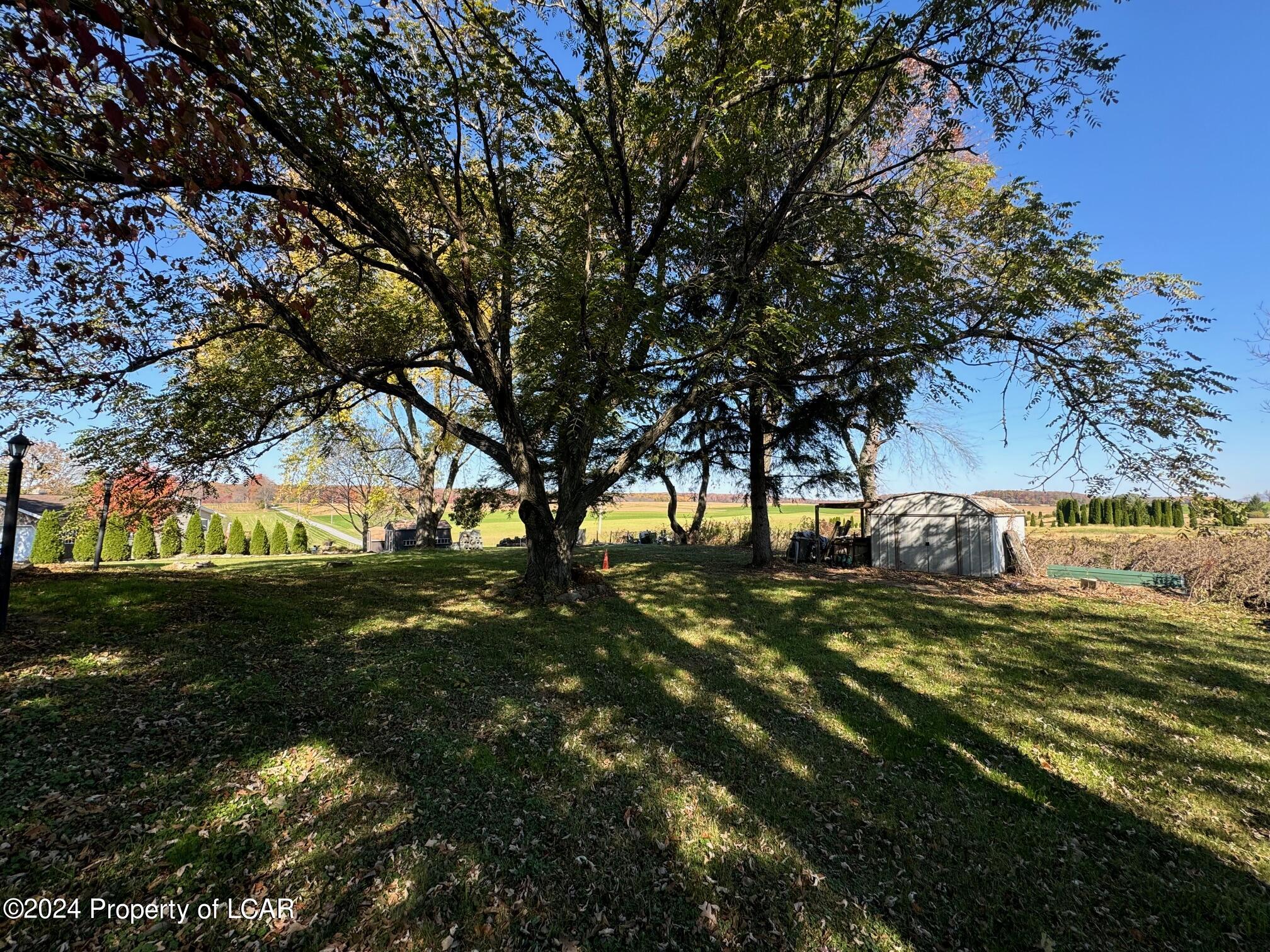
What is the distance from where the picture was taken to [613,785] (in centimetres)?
378

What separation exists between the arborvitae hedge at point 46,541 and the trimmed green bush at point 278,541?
7.75 meters

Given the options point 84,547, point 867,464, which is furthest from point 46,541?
point 867,464

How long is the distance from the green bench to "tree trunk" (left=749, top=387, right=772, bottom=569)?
7530mm

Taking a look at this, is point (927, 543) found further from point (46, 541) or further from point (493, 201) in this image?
point (46, 541)

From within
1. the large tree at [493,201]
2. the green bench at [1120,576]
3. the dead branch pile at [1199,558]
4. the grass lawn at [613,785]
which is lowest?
the grass lawn at [613,785]

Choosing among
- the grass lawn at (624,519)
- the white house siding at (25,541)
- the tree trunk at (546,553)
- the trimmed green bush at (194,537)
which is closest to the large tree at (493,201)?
the tree trunk at (546,553)

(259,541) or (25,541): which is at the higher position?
(25,541)

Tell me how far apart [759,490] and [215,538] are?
24.5 meters

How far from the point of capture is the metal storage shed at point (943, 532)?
14625 millimetres

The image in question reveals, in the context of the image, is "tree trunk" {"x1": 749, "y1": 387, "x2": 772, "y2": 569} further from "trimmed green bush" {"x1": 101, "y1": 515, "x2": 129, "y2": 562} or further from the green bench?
"trimmed green bush" {"x1": 101, "y1": 515, "x2": 129, "y2": 562}

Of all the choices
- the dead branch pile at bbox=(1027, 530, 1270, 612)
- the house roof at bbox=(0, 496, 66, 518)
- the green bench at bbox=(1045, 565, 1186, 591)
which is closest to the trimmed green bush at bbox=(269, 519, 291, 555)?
the house roof at bbox=(0, 496, 66, 518)

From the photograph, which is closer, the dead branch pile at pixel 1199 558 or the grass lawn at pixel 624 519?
the dead branch pile at pixel 1199 558

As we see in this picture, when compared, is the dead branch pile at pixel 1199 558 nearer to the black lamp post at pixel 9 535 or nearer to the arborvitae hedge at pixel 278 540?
the black lamp post at pixel 9 535

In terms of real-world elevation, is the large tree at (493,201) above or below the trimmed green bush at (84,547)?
above
